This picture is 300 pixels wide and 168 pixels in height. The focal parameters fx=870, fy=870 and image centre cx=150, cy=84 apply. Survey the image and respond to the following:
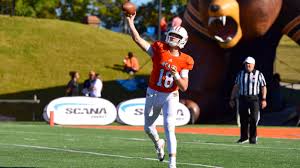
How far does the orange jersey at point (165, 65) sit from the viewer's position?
38.1 ft

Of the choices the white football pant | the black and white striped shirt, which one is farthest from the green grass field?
the black and white striped shirt

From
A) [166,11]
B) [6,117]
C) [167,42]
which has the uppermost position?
[166,11]

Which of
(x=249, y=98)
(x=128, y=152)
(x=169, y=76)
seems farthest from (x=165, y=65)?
(x=249, y=98)

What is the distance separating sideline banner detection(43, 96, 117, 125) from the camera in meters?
27.1

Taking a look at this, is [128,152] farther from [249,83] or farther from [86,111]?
[86,111]

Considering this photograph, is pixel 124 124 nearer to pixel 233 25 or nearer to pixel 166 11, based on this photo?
pixel 233 25

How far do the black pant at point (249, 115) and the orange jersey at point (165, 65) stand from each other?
5969 millimetres

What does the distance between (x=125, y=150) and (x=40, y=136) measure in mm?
4730

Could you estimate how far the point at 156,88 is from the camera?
1180 cm

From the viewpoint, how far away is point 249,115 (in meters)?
17.6

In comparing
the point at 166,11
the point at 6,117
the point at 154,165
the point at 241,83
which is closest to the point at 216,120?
the point at 6,117

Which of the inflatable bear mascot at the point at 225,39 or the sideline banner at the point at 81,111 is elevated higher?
the inflatable bear mascot at the point at 225,39

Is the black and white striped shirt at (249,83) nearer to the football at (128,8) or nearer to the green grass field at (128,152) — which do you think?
the green grass field at (128,152)

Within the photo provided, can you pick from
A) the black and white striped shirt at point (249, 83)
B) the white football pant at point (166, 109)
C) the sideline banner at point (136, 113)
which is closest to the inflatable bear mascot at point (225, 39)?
the sideline banner at point (136, 113)
